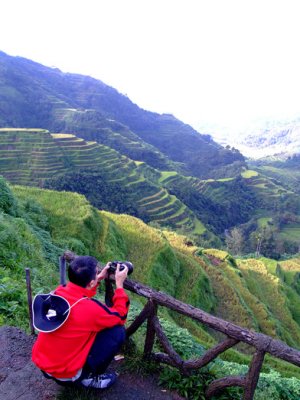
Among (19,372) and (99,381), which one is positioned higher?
(99,381)

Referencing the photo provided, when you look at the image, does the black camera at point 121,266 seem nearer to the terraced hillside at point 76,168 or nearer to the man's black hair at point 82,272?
the man's black hair at point 82,272

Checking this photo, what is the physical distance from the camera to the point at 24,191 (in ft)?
60.7

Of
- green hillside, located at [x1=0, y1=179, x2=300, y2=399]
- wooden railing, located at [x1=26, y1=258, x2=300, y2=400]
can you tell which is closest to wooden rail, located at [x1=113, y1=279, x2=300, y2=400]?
wooden railing, located at [x1=26, y1=258, x2=300, y2=400]

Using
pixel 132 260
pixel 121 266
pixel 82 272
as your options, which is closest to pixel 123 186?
pixel 132 260

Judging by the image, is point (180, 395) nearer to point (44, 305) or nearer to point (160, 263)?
point (44, 305)

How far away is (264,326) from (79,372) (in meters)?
20.9

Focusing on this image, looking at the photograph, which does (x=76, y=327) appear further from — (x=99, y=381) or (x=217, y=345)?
(x=217, y=345)

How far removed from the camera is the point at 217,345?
13.8ft

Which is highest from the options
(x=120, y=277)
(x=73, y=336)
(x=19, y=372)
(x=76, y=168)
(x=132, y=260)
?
(x=120, y=277)

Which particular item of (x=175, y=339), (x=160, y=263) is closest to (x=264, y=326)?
(x=160, y=263)

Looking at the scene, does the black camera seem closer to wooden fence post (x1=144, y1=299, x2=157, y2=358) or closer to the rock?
wooden fence post (x1=144, y1=299, x2=157, y2=358)

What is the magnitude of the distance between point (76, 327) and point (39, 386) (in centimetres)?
139

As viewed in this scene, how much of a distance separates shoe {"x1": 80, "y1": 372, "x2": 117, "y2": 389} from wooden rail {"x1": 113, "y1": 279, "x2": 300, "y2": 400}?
2.14ft

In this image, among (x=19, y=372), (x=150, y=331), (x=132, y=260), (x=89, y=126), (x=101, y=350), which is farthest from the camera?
(x=89, y=126)
